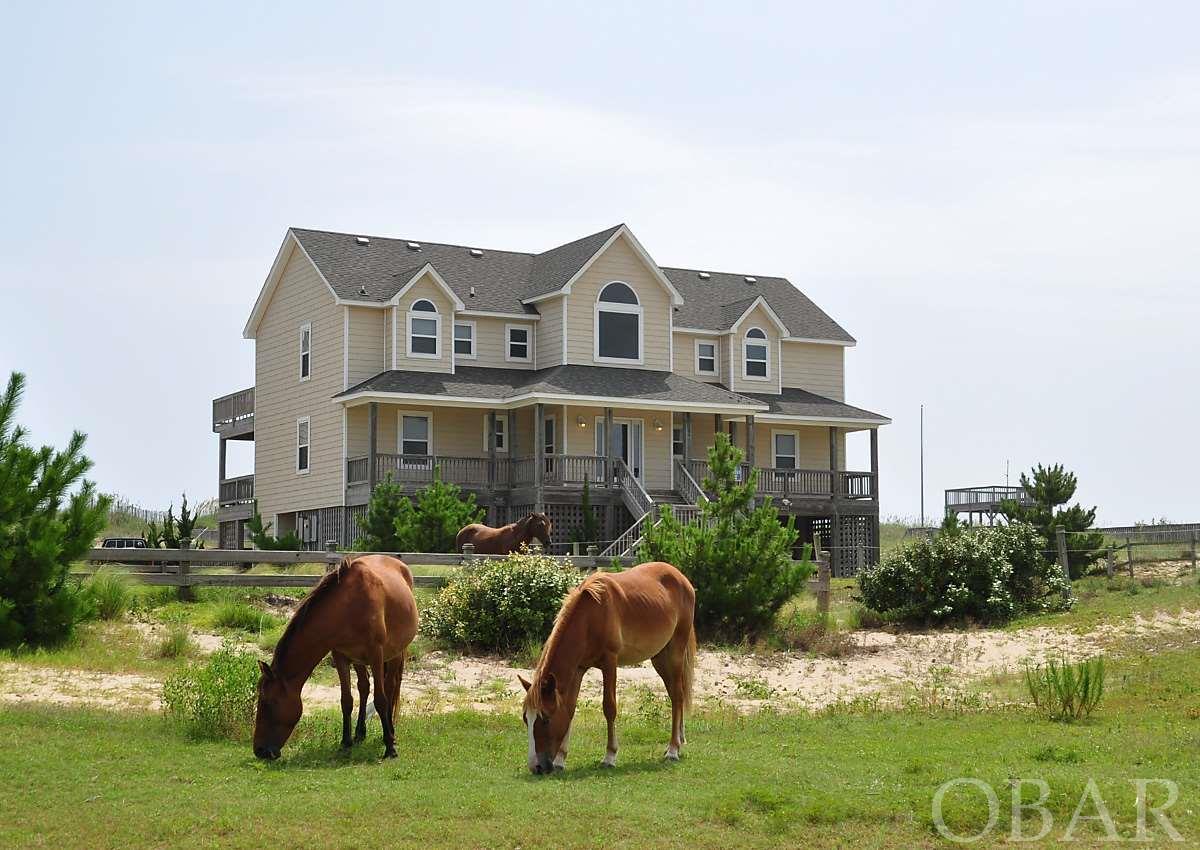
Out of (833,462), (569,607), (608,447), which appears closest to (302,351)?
(608,447)

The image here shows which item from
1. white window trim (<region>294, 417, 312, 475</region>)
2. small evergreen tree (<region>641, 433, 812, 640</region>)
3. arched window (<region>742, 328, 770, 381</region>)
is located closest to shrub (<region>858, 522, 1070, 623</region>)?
small evergreen tree (<region>641, 433, 812, 640</region>)

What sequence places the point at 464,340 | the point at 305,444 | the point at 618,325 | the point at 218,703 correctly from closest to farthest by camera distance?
the point at 218,703 → the point at 464,340 → the point at 618,325 → the point at 305,444

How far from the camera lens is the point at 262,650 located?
21.2 m

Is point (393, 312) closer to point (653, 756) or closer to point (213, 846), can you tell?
point (653, 756)

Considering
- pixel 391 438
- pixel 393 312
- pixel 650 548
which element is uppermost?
pixel 393 312

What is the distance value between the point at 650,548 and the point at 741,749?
11.4 m

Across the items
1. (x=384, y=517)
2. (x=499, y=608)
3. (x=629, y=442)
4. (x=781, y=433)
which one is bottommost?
(x=499, y=608)

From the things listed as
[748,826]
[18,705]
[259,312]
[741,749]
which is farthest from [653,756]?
[259,312]

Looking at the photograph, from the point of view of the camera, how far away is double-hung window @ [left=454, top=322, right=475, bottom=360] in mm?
40750

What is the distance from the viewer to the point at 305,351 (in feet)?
138

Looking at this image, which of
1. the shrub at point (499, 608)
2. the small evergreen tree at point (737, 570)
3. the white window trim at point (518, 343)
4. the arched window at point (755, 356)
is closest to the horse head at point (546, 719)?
the shrub at point (499, 608)

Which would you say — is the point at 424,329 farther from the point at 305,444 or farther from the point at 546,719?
the point at 546,719

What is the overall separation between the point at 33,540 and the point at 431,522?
1414 cm

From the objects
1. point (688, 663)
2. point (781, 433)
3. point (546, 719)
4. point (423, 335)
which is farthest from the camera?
point (781, 433)
